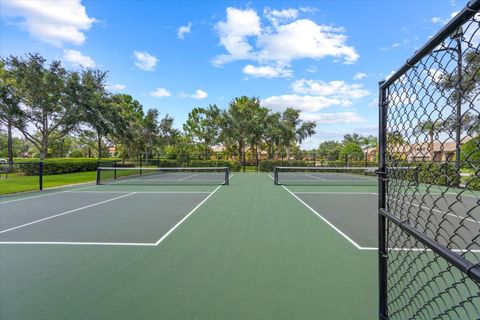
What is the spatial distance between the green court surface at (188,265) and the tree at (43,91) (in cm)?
1485

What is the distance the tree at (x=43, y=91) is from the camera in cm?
1853

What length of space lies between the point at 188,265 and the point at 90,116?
774 inches

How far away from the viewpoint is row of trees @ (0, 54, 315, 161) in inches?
733

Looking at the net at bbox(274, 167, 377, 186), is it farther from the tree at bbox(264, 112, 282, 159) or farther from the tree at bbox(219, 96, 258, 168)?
the tree at bbox(219, 96, 258, 168)

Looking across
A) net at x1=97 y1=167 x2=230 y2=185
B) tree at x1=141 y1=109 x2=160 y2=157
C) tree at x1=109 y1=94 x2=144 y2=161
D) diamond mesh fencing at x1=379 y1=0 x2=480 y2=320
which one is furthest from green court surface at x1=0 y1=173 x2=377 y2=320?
tree at x1=141 y1=109 x2=160 y2=157

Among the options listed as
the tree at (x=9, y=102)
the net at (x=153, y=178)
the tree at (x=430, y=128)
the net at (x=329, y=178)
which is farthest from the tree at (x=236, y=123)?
the tree at (x=430, y=128)

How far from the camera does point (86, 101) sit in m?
20.0

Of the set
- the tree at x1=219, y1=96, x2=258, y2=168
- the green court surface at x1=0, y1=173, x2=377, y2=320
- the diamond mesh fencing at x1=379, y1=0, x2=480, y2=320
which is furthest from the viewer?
the tree at x1=219, y1=96, x2=258, y2=168

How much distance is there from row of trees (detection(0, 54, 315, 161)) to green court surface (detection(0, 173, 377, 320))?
1491 centimetres

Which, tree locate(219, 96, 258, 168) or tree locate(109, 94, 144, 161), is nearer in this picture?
tree locate(109, 94, 144, 161)

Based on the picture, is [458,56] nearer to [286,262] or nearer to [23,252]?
[286,262]

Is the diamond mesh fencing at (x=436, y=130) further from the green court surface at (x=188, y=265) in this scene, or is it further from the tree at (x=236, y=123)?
the tree at (x=236, y=123)

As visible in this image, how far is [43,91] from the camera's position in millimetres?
18766

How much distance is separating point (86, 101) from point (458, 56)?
22.6m
